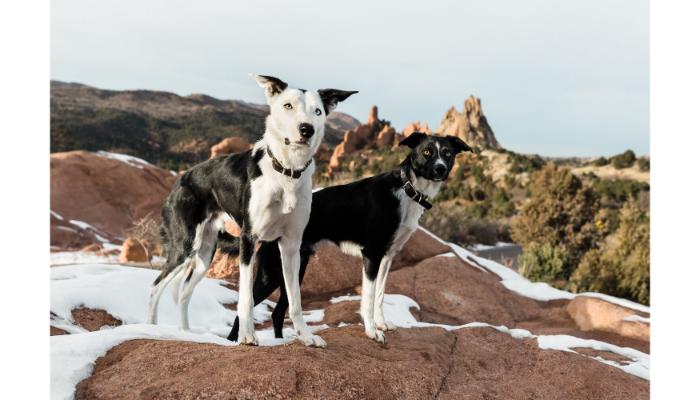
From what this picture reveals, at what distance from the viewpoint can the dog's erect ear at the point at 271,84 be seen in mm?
4184

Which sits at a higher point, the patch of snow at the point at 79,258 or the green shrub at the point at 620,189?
the green shrub at the point at 620,189

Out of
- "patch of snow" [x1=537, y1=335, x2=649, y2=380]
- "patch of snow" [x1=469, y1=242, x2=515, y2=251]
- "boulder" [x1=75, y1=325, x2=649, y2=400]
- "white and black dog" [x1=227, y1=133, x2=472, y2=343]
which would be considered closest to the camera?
"boulder" [x1=75, y1=325, x2=649, y2=400]

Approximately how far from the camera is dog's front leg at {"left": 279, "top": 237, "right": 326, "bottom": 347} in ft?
14.8

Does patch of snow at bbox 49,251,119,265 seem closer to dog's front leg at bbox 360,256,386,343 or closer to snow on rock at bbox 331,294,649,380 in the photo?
snow on rock at bbox 331,294,649,380

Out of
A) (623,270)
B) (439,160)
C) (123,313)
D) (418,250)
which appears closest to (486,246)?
(623,270)

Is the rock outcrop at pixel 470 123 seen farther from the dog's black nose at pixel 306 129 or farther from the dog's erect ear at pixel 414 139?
the dog's black nose at pixel 306 129

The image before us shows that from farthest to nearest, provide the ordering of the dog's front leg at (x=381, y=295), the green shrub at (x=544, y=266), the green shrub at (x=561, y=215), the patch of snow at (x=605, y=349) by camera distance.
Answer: the green shrub at (x=561, y=215)
the green shrub at (x=544, y=266)
the patch of snow at (x=605, y=349)
the dog's front leg at (x=381, y=295)

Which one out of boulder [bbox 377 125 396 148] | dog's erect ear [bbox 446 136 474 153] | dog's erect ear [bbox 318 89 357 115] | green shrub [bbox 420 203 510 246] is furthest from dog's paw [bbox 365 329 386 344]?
boulder [bbox 377 125 396 148]

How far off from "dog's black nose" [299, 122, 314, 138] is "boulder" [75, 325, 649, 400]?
4.98 ft

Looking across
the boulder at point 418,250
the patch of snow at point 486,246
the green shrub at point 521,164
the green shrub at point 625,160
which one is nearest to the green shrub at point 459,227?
the patch of snow at point 486,246

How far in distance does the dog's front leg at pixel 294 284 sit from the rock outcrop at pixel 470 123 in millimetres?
79984

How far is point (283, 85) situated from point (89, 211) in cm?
2542
